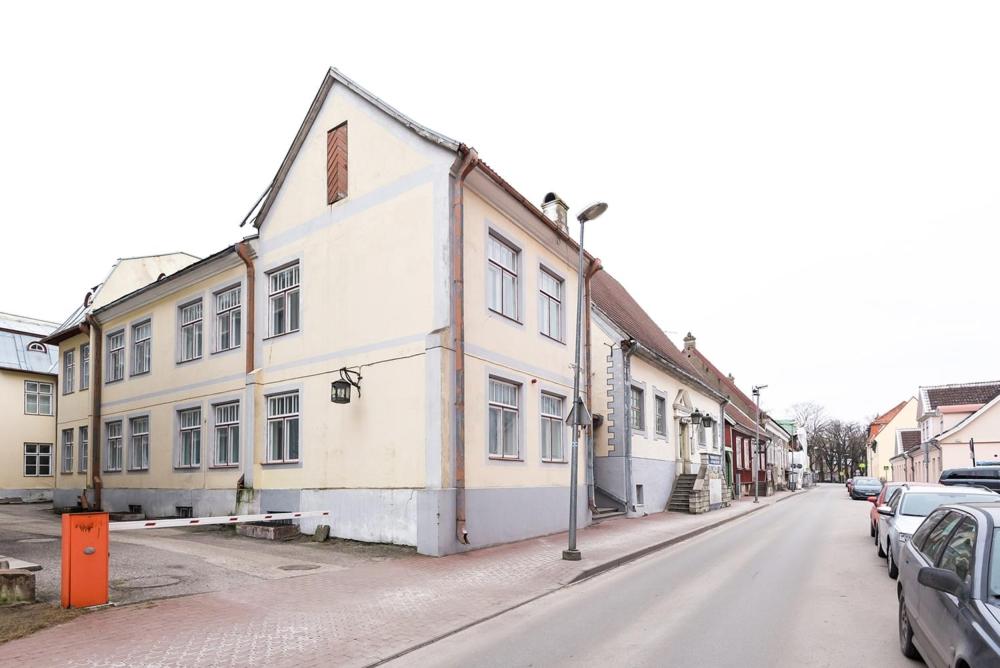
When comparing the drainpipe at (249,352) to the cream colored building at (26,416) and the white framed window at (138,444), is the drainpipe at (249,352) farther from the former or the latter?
the cream colored building at (26,416)

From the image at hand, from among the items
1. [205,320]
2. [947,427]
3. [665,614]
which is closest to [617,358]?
[205,320]

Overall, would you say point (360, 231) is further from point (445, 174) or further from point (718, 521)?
point (718, 521)

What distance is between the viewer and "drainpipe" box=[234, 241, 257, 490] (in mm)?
18547

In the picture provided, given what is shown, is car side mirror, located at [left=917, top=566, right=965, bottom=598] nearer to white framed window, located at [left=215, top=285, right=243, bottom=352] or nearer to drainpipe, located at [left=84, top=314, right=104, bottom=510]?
white framed window, located at [left=215, top=285, right=243, bottom=352]

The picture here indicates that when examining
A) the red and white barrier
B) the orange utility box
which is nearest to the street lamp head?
the red and white barrier

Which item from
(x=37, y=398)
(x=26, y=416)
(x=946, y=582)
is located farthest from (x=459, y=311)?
(x=37, y=398)

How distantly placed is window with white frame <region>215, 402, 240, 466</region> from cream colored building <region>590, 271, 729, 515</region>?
1032cm

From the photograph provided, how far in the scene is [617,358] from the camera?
80.3ft

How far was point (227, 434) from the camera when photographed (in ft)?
65.8

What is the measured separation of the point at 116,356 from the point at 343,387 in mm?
14262

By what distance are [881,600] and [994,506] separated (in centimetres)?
489

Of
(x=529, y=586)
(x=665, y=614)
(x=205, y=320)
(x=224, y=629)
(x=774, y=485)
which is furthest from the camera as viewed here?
(x=774, y=485)

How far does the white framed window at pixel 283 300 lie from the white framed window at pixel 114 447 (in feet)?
32.3

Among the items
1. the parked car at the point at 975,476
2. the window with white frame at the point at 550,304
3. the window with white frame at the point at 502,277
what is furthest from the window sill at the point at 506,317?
the parked car at the point at 975,476
